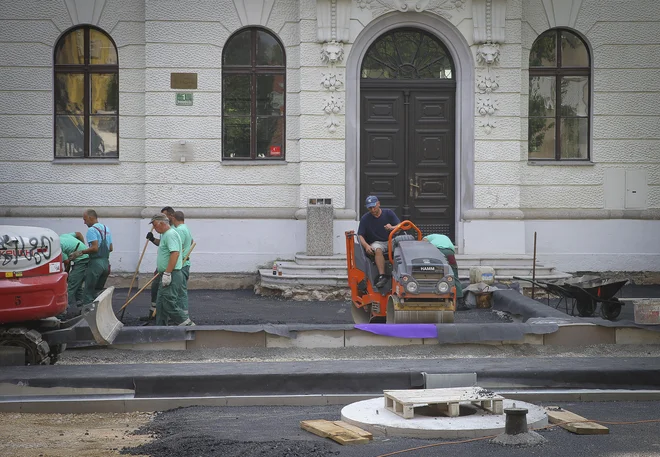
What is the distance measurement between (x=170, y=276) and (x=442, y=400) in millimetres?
6140

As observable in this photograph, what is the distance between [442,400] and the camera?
31.0 ft

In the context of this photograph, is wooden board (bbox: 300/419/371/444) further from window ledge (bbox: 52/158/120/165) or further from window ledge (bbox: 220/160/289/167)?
window ledge (bbox: 52/158/120/165)

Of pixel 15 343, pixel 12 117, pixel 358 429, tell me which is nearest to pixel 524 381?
pixel 358 429

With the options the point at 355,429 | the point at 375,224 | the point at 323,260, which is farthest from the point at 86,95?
the point at 355,429

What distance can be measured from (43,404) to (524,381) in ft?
16.1

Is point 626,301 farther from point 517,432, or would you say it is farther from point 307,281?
point 517,432

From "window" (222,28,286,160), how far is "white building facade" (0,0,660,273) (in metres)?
0.03

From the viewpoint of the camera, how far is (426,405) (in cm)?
995

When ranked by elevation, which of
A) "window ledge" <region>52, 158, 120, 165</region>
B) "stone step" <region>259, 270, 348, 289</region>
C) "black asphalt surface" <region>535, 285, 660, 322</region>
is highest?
"window ledge" <region>52, 158, 120, 165</region>

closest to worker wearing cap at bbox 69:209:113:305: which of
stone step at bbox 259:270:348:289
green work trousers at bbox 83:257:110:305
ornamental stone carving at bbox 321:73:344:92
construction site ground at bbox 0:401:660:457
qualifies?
green work trousers at bbox 83:257:110:305

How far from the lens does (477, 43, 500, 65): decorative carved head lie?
20.2 meters

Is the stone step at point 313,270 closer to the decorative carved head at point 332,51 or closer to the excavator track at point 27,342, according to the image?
the decorative carved head at point 332,51

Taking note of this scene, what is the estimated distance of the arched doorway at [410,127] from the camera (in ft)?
68.5

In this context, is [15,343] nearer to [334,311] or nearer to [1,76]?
[334,311]
